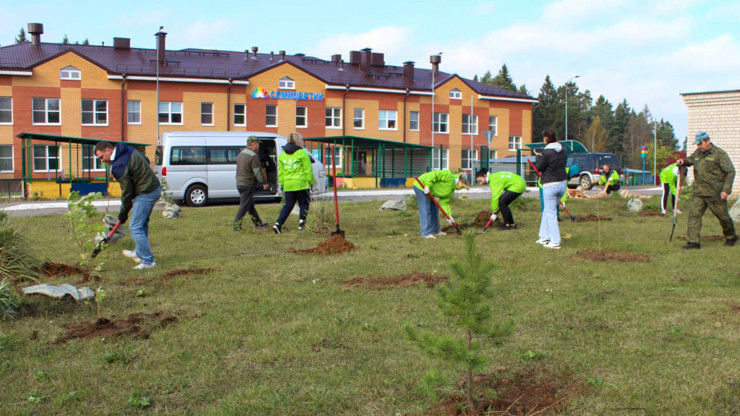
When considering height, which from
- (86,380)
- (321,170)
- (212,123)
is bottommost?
(86,380)

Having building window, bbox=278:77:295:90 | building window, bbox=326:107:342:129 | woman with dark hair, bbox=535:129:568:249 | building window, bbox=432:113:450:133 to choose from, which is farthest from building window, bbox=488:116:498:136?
woman with dark hair, bbox=535:129:568:249

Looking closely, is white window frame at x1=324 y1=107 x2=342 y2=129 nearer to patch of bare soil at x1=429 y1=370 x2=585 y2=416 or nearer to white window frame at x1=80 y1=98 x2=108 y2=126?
white window frame at x1=80 y1=98 x2=108 y2=126

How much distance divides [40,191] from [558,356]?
2461 cm

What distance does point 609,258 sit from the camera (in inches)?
342

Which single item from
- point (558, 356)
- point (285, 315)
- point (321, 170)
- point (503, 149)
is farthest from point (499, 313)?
point (503, 149)

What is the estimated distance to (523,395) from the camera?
3.83 meters

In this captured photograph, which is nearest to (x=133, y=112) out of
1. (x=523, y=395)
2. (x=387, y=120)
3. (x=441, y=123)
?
(x=387, y=120)

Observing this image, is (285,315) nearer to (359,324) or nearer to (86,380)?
(359,324)

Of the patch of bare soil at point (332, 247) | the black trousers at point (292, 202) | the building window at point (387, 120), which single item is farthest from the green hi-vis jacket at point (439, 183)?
the building window at point (387, 120)

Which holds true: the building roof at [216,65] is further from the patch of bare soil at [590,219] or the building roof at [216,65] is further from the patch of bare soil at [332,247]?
the patch of bare soil at [332,247]

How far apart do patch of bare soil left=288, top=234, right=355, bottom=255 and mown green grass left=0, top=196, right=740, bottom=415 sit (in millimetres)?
334

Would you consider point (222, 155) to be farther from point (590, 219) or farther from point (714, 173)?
point (714, 173)

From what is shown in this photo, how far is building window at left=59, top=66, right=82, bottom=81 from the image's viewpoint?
37.3m

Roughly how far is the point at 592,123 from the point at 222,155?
89.9 meters
